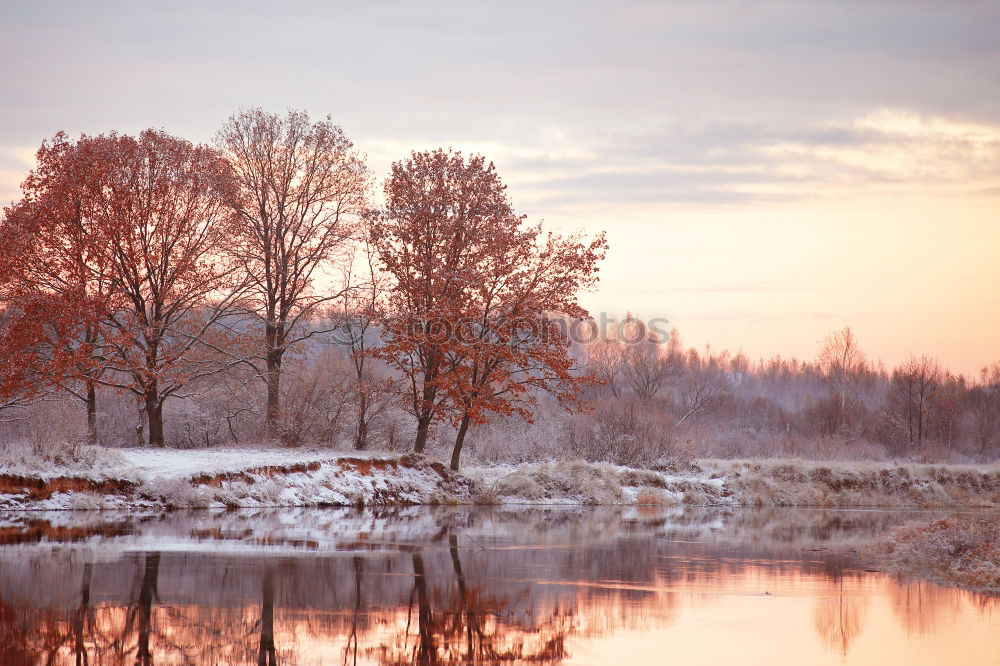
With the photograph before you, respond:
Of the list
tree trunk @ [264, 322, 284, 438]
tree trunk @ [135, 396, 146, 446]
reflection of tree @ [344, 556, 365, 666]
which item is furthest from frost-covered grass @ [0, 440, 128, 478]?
reflection of tree @ [344, 556, 365, 666]

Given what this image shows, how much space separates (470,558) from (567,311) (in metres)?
19.3

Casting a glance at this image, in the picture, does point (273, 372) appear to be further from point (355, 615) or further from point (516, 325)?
point (355, 615)

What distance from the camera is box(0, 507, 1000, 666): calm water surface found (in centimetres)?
1026

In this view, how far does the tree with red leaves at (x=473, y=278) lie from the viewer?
1428 inches

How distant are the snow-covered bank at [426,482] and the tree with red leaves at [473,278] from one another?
362 centimetres

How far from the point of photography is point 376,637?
1075cm

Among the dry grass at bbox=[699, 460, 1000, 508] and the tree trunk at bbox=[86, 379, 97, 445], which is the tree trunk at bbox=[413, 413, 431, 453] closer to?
the tree trunk at bbox=[86, 379, 97, 445]

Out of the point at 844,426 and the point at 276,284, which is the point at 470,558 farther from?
the point at 844,426

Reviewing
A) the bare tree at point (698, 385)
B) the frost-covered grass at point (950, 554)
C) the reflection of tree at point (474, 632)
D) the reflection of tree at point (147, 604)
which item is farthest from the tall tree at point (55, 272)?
the bare tree at point (698, 385)

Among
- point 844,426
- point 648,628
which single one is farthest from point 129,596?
point 844,426

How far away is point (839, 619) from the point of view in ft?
42.3

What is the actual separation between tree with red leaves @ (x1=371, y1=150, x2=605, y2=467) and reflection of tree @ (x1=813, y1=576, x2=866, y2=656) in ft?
70.9

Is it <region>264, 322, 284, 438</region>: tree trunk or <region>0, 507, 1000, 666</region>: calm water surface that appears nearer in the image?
<region>0, 507, 1000, 666</region>: calm water surface

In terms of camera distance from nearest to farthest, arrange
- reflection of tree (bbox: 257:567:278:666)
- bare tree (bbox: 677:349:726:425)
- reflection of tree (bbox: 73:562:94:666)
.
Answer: reflection of tree (bbox: 73:562:94:666) < reflection of tree (bbox: 257:567:278:666) < bare tree (bbox: 677:349:726:425)
